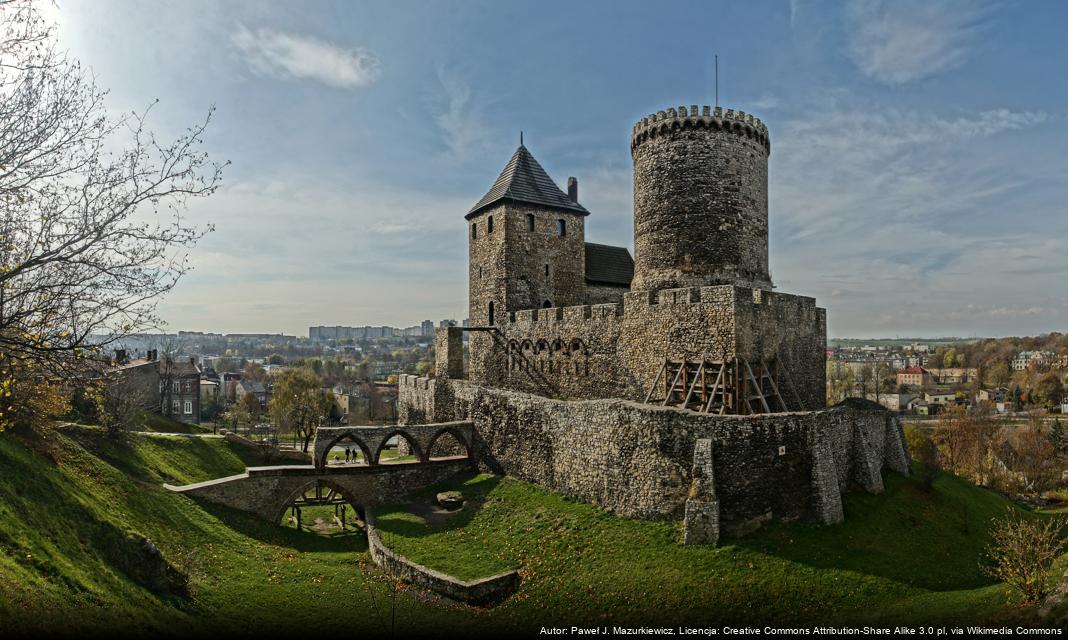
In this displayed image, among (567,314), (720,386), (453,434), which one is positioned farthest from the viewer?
(453,434)

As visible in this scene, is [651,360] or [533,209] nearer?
[651,360]

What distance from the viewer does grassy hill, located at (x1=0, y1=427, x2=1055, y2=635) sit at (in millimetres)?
12312

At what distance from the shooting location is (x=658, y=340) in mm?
20281

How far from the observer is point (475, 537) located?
19.9m

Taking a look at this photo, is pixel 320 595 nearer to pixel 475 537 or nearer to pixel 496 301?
pixel 475 537

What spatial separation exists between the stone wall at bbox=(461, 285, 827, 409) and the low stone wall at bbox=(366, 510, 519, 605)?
7.85 meters

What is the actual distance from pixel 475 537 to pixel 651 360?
8451 mm

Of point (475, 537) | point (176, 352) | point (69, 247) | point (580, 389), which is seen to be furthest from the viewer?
point (176, 352)

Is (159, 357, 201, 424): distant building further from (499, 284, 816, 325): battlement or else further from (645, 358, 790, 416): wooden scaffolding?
(645, 358, 790, 416): wooden scaffolding

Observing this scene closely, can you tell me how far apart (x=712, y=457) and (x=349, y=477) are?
1557 cm

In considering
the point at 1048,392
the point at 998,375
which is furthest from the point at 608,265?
the point at 998,375

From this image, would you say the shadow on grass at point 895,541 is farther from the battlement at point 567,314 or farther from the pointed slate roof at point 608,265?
the pointed slate roof at point 608,265

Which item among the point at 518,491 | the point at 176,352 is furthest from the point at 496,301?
the point at 176,352

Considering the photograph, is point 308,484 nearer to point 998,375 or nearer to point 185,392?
point 185,392
